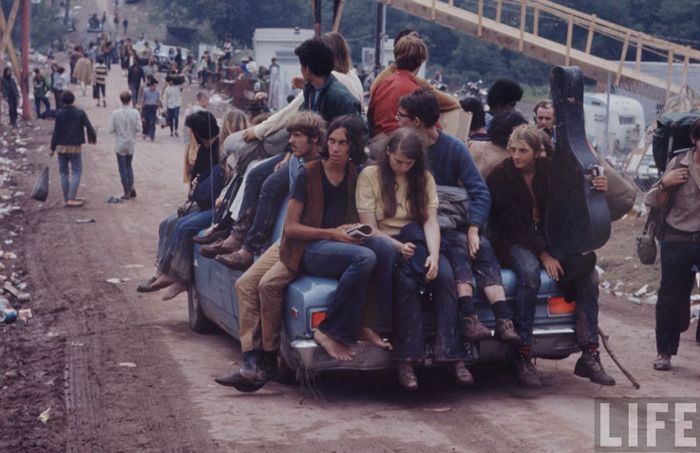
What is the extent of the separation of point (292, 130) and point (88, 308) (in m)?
4.73

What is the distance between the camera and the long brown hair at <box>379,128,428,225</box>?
8305mm

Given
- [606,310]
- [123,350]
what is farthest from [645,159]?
[123,350]

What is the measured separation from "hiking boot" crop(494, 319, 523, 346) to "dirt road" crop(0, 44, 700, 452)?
423 millimetres

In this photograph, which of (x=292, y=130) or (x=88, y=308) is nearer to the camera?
(x=292, y=130)

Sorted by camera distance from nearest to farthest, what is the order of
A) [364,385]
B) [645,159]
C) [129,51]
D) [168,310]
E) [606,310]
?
[364,385], [168,310], [606,310], [645,159], [129,51]

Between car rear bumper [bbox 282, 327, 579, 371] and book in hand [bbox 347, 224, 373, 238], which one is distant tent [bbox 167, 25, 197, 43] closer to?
car rear bumper [bbox 282, 327, 579, 371]

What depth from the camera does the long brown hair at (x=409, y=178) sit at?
8305mm

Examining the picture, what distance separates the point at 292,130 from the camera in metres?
8.77

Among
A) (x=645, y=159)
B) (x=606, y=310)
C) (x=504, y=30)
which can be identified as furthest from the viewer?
(x=504, y=30)

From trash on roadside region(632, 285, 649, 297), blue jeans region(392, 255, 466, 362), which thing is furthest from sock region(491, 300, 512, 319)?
trash on roadside region(632, 285, 649, 297)

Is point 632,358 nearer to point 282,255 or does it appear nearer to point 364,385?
point 364,385

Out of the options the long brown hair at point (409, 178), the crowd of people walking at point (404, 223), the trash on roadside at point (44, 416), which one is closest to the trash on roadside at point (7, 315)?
the crowd of people walking at point (404, 223)

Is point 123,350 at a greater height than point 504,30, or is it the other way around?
point 504,30

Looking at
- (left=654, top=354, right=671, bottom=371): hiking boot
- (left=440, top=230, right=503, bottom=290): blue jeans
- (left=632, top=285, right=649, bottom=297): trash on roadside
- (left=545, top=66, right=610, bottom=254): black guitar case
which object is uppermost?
Result: (left=545, top=66, right=610, bottom=254): black guitar case
